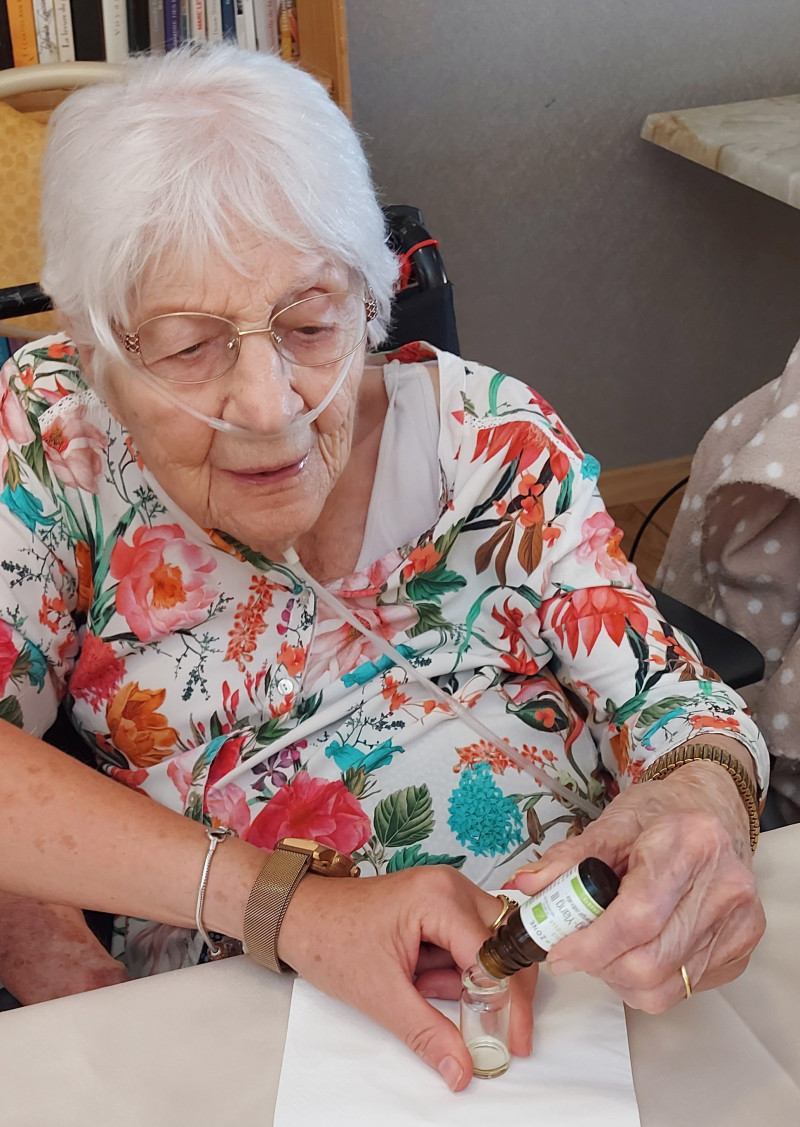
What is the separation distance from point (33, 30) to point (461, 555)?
1424 millimetres

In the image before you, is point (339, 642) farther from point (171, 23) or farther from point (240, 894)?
point (171, 23)

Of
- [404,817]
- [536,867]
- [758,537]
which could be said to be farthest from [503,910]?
[758,537]

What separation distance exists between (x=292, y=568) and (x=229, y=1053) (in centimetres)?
54

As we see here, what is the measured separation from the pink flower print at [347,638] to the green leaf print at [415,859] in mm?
199

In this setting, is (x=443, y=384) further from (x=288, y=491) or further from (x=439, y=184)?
(x=439, y=184)

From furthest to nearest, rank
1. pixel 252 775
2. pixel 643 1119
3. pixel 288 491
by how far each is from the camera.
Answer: pixel 252 775, pixel 288 491, pixel 643 1119

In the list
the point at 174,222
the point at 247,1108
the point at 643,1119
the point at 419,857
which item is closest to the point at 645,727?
the point at 419,857

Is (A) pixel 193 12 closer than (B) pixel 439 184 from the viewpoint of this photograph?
Yes

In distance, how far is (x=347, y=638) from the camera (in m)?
1.28

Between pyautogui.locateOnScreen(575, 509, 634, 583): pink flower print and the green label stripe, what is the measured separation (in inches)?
19.7

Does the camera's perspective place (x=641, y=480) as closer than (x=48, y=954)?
No

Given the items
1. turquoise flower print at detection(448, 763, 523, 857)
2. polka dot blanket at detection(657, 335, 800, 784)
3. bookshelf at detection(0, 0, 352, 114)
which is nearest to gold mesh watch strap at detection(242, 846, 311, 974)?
turquoise flower print at detection(448, 763, 523, 857)

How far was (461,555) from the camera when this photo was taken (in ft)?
4.22

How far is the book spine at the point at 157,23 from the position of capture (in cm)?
207
